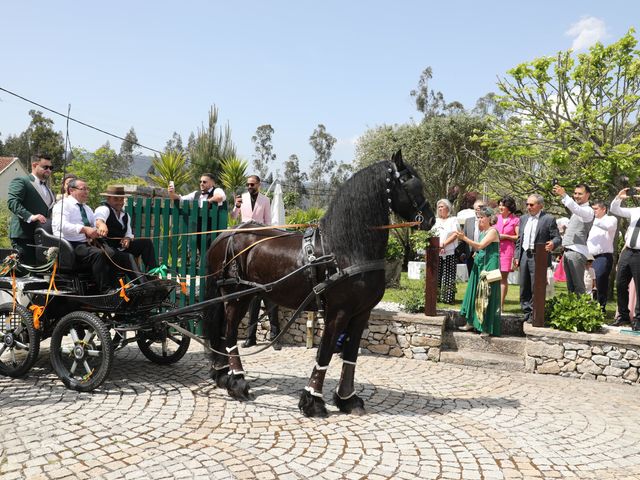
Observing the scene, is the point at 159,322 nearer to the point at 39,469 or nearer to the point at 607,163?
the point at 39,469

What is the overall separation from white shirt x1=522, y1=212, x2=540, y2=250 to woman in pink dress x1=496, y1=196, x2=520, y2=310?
0.50 metres

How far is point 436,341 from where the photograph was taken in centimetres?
710

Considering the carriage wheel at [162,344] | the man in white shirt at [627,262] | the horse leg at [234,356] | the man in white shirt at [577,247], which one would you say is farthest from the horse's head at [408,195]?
the man in white shirt at [577,247]

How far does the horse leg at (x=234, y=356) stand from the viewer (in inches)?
205

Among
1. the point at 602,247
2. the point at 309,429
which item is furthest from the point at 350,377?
the point at 602,247

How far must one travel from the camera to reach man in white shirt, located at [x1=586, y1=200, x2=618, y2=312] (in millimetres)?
7750

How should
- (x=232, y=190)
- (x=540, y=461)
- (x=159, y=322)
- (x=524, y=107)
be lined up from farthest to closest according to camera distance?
(x=232, y=190) → (x=524, y=107) → (x=159, y=322) → (x=540, y=461)

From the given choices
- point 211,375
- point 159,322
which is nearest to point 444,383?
point 211,375

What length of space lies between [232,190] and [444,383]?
14054 mm

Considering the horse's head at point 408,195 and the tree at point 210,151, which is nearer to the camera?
the horse's head at point 408,195

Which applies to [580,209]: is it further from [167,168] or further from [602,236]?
[167,168]

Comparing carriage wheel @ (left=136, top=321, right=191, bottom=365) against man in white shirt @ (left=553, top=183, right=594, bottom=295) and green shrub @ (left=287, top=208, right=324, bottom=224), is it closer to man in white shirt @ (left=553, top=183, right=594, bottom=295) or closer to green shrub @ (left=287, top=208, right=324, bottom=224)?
man in white shirt @ (left=553, top=183, right=594, bottom=295)

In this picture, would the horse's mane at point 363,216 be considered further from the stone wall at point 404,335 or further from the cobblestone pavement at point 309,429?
the stone wall at point 404,335

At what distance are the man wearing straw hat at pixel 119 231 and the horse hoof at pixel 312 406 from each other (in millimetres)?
2942
